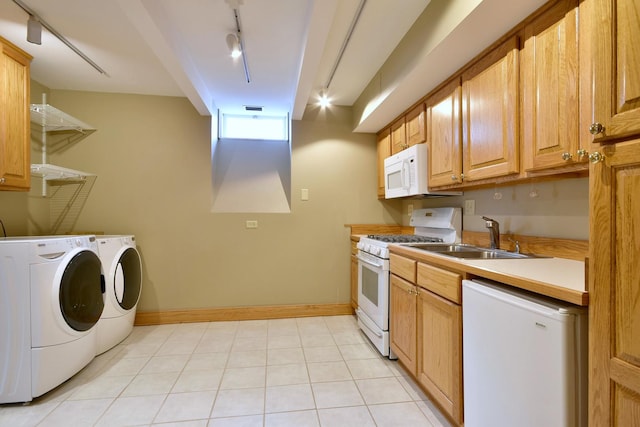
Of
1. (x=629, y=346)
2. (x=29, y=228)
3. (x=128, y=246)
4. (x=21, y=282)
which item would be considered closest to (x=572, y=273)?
(x=629, y=346)

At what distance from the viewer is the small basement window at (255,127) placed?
379 cm

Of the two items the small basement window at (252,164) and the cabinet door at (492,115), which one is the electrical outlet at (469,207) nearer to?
the cabinet door at (492,115)

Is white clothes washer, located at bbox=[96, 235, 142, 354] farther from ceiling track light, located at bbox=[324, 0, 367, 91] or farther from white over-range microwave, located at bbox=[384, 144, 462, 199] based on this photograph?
white over-range microwave, located at bbox=[384, 144, 462, 199]

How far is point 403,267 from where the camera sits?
2.10m

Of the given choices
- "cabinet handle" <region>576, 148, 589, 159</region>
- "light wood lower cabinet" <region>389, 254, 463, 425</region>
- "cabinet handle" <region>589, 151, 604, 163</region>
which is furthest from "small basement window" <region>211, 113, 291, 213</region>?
"cabinet handle" <region>589, 151, 604, 163</region>

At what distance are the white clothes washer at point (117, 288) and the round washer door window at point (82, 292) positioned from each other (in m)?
0.16

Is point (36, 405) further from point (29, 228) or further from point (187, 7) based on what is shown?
point (187, 7)

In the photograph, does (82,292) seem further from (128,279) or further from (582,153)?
(582,153)

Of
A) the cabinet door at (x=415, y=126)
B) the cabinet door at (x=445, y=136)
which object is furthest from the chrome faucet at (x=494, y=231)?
the cabinet door at (x=415, y=126)

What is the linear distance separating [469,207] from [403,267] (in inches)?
30.1

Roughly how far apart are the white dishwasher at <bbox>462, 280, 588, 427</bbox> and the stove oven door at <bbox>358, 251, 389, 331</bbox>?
0.97 m

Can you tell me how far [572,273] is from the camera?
46.1 inches

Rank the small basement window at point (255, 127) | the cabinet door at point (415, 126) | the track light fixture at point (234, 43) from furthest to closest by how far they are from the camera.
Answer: the small basement window at point (255, 127), the cabinet door at point (415, 126), the track light fixture at point (234, 43)

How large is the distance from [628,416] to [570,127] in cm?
102
